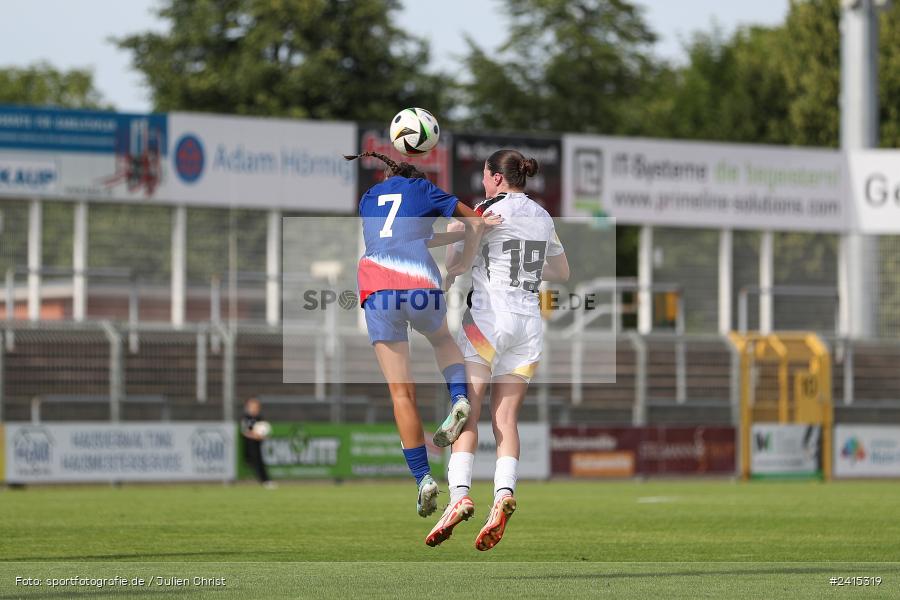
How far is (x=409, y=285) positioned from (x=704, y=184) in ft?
94.4

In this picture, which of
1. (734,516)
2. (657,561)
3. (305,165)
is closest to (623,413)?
(305,165)

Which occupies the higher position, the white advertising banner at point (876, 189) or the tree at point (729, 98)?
the tree at point (729, 98)

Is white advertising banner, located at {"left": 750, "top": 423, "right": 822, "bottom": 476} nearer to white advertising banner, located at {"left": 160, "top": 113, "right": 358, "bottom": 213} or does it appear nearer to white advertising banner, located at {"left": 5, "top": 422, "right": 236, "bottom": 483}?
white advertising banner, located at {"left": 5, "top": 422, "right": 236, "bottom": 483}

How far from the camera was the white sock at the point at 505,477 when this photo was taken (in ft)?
33.6

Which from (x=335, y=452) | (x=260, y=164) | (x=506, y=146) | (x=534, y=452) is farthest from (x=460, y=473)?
(x=506, y=146)

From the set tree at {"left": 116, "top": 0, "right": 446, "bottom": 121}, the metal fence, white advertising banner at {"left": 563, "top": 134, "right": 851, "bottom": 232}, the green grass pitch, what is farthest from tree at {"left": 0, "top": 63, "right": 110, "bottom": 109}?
the green grass pitch

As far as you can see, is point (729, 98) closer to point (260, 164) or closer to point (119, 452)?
point (260, 164)

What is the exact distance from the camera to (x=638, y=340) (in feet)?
96.8

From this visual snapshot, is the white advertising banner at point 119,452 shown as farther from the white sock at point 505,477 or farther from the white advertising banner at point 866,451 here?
the white sock at point 505,477

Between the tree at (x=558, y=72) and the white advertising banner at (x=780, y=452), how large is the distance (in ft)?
95.2

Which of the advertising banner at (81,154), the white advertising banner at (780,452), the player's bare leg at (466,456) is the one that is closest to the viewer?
the player's bare leg at (466,456)

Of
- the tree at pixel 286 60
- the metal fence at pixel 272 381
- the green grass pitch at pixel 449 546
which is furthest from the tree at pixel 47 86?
the green grass pitch at pixel 449 546

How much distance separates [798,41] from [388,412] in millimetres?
31674

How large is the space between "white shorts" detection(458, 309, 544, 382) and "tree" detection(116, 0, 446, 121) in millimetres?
41423
